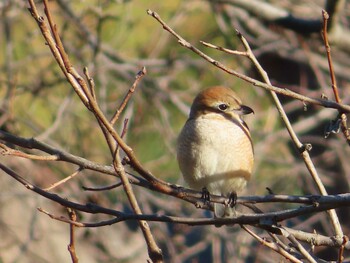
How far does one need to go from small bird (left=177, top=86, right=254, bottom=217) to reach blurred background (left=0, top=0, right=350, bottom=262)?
1380mm

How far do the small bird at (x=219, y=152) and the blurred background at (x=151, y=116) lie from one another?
1380 mm

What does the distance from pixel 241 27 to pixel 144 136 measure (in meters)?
1.26

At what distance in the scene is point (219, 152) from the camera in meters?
3.39

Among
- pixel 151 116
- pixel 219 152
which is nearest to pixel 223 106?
pixel 219 152

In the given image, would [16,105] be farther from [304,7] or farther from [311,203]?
[311,203]

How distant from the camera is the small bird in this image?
3.38 metres

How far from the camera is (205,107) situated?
3639 mm

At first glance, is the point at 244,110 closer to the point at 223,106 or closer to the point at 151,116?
the point at 223,106

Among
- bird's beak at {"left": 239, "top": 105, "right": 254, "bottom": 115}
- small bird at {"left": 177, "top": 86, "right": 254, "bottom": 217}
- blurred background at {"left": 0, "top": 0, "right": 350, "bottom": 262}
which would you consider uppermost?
blurred background at {"left": 0, "top": 0, "right": 350, "bottom": 262}

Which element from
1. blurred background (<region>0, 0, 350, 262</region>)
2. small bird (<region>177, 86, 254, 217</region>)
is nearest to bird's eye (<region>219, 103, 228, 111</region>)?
small bird (<region>177, 86, 254, 217</region>)

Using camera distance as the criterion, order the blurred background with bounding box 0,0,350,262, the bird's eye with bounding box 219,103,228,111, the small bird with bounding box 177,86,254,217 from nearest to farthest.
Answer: the small bird with bounding box 177,86,254,217, the bird's eye with bounding box 219,103,228,111, the blurred background with bounding box 0,0,350,262

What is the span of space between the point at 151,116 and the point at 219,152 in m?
2.33

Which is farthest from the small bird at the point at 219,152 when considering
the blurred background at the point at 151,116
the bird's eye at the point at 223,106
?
the blurred background at the point at 151,116

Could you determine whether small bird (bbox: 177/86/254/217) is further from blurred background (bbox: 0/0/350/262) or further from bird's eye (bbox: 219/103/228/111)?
blurred background (bbox: 0/0/350/262)
